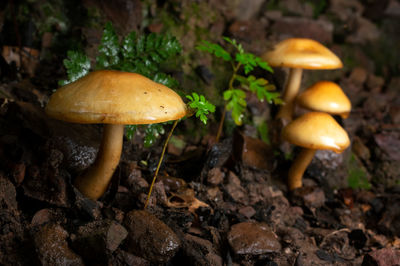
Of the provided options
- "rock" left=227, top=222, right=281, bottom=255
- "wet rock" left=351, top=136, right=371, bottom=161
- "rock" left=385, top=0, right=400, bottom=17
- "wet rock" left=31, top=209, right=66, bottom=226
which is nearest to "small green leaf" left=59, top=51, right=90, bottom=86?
"wet rock" left=31, top=209, right=66, bottom=226

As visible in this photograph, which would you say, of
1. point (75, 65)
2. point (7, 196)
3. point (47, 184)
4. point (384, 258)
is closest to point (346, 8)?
point (384, 258)

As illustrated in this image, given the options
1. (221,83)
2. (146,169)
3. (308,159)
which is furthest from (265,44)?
(146,169)

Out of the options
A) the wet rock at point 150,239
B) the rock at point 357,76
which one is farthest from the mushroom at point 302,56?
the wet rock at point 150,239

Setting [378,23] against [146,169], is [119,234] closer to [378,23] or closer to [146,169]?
[146,169]

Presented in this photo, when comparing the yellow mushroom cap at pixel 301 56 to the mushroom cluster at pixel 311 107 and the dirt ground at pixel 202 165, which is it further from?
the dirt ground at pixel 202 165

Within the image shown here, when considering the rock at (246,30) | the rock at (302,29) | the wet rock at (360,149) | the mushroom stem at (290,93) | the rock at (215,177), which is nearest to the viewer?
the rock at (215,177)
